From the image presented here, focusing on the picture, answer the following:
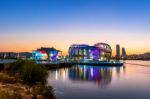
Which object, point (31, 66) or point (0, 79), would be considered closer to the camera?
point (0, 79)

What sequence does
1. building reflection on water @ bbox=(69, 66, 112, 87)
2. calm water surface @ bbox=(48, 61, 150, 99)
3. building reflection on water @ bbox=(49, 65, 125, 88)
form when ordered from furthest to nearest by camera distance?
building reflection on water @ bbox=(49, 65, 125, 88) → building reflection on water @ bbox=(69, 66, 112, 87) → calm water surface @ bbox=(48, 61, 150, 99)

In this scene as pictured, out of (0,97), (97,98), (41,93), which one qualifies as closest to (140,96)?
(97,98)

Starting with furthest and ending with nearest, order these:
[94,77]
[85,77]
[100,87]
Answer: [85,77] < [94,77] < [100,87]

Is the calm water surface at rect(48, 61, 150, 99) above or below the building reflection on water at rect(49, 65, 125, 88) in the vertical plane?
below

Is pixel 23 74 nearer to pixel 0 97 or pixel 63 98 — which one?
pixel 63 98

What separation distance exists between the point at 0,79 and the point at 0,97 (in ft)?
58.6

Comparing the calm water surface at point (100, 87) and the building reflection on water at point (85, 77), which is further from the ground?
the building reflection on water at point (85, 77)

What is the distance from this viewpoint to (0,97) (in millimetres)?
16062

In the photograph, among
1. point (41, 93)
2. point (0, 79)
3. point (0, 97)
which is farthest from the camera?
point (0, 79)

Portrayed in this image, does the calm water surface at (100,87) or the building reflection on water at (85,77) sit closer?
the calm water surface at (100,87)

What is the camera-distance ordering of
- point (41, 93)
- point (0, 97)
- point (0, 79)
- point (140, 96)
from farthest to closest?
point (140, 96) → point (0, 79) → point (41, 93) → point (0, 97)

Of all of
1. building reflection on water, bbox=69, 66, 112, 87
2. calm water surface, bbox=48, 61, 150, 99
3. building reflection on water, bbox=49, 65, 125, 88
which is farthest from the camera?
building reflection on water, bbox=49, 65, 125, 88

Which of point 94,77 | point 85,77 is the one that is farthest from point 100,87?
point 85,77

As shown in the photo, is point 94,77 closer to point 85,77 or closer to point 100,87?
point 85,77
